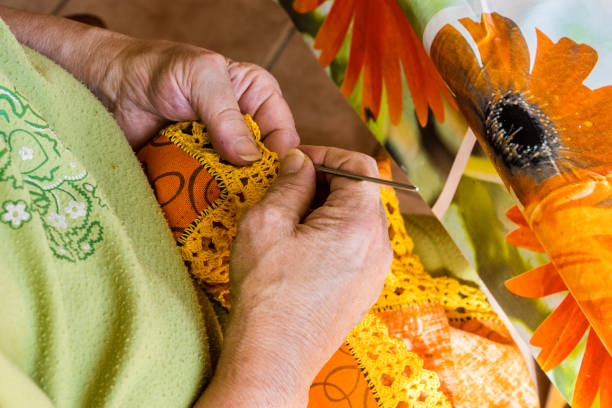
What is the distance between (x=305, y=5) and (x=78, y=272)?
24.0 inches

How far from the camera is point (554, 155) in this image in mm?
487

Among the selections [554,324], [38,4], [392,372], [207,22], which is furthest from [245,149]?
[38,4]

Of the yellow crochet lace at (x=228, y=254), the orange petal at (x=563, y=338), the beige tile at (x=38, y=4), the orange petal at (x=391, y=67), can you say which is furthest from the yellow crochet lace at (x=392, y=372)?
the beige tile at (x=38, y=4)

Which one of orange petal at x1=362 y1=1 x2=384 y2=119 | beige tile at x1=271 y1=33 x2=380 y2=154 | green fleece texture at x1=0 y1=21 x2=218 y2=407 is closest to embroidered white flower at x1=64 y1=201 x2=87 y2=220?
green fleece texture at x1=0 y1=21 x2=218 y2=407

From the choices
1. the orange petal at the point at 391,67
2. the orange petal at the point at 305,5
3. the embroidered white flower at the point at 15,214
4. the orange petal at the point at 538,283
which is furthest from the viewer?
the orange petal at the point at 305,5

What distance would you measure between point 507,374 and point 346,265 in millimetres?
301

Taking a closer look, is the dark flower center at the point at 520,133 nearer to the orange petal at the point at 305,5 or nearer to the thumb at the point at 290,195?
the thumb at the point at 290,195

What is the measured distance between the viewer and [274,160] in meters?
0.59

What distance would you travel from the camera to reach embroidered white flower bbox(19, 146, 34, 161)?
1.33 ft

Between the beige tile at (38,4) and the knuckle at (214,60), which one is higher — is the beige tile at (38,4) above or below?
below

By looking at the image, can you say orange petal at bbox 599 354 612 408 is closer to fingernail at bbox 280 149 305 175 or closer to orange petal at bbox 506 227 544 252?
orange petal at bbox 506 227 544 252

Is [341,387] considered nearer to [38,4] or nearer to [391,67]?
[391,67]

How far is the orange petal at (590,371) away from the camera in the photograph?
55 cm

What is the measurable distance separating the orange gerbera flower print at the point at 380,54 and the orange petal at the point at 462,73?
0.08 meters
